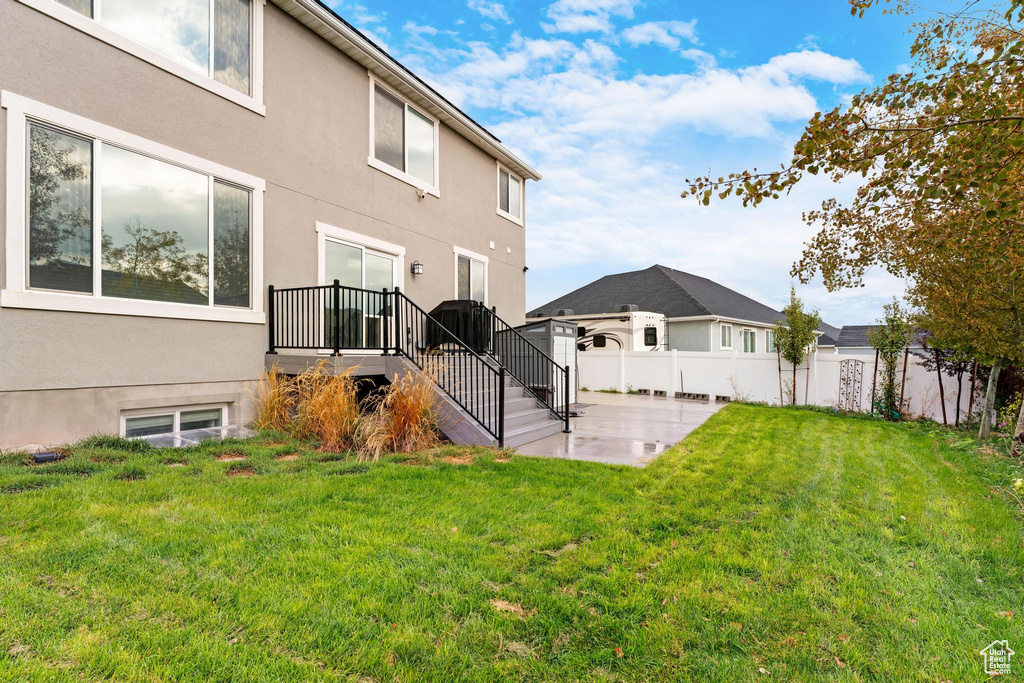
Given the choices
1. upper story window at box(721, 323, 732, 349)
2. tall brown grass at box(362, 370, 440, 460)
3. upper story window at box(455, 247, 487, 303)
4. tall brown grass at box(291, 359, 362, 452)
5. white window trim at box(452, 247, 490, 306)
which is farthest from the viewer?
upper story window at box(721, 323, 732, 349)

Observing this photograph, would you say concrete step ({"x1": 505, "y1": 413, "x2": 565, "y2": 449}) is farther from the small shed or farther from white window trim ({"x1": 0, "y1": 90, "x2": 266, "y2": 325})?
white window trim ({"x1": 0, "y1": 90, "x2": 266, "y2": 325})

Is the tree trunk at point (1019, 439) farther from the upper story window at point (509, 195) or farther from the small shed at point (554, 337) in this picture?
the upper story window at point (509, 195)

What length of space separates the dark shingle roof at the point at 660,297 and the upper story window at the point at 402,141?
1157 cm

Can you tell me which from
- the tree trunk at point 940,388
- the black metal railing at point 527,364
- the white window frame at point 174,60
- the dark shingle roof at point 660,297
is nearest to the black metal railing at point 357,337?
the black metal railing at point 527,364

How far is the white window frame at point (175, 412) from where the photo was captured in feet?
19.7

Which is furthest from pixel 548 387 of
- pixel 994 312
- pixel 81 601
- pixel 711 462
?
pixel 81 601

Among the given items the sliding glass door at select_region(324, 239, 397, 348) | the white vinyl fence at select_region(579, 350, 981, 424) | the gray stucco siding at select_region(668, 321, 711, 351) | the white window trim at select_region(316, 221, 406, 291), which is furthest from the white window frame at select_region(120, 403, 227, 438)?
the gray stucco siding at select_region(668, 321, 711, 351)

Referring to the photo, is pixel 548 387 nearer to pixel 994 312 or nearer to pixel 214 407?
pixel 214 407

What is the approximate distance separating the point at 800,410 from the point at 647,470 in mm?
8529

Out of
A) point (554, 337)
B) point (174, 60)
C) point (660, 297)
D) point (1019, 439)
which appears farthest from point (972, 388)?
point (174, 60)

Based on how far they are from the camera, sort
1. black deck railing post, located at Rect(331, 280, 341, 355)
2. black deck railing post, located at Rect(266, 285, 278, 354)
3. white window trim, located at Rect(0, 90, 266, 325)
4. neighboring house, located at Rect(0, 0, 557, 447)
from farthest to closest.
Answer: black deck railing post, located at Rect(266, 285, 278, 354) → black deck railing post, located at Rect(331, 280, 341, 355) → neighboring house, located at Rect(0, 0, 557, 447) → white window trim, located at Rect(0, 90, 266, 325)

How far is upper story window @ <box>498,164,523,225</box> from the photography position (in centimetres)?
1313
